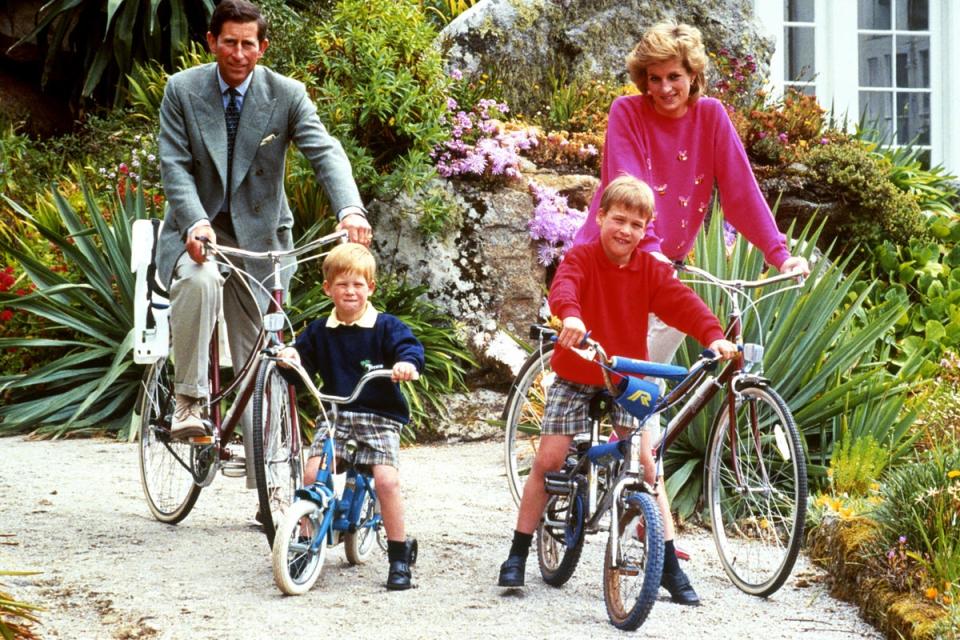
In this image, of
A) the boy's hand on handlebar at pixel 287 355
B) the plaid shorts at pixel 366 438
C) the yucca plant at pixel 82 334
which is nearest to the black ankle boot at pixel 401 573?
the plaid shorts at pixel 366 438

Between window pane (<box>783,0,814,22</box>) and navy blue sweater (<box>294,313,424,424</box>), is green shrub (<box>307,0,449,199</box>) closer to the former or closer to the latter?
navy blue sweater (<box>294,313,424,424</box>)

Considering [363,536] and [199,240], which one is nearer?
[199,240]

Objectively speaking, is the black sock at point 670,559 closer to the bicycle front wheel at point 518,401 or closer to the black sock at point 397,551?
the black sock at point 397,551

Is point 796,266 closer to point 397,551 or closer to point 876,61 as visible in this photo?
point 397,551

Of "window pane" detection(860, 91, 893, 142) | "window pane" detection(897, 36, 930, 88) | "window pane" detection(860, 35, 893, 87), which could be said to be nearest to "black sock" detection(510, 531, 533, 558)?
"window pane" detection(860, 91, 893, 142)

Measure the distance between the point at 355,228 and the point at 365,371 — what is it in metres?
0.48

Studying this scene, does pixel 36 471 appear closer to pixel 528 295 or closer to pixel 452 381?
pixel 452 381

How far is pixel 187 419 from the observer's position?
4.65 m

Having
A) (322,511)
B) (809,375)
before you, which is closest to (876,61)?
(809,375)

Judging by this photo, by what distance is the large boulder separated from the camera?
9.36 m

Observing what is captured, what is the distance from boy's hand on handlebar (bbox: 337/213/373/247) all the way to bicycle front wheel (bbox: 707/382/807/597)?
1.31m

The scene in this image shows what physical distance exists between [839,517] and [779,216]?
5.18 m

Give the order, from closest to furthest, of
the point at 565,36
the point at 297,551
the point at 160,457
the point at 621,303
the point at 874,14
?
the point at 297,551
the point at 621,303
the point at 160,457
the point at 565,36
the point at 874,14

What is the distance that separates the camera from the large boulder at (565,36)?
936 centimetres
